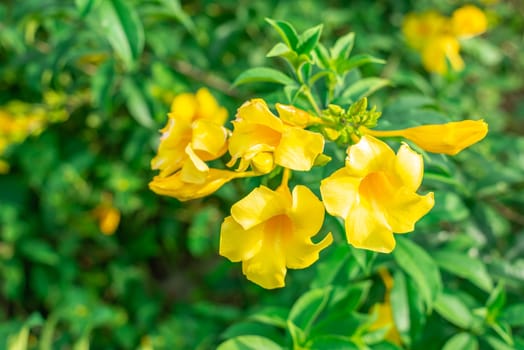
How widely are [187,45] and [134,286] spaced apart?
1.13 m

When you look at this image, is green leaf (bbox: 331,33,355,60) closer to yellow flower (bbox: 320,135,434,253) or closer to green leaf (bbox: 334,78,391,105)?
green leaf (bbox: 334,78,391,105)

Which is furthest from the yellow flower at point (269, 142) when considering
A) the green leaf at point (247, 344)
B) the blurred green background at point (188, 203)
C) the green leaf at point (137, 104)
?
the green leaf at point (137, 104)

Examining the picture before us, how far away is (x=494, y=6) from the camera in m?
3.33

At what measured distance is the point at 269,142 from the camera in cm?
117

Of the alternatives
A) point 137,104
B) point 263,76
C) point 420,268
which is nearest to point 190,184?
point 263,76

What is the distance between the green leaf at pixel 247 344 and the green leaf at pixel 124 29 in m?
0.85

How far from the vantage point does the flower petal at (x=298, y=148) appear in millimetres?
1097

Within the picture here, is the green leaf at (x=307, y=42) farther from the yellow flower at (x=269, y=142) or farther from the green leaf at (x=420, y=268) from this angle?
the green leaf at (x=420, y=268)

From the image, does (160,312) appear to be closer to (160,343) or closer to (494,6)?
(160,343)

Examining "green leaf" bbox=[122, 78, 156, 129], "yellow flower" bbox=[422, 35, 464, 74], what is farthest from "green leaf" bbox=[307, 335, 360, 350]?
"yellow flower" bbox=[422, 35, 464, 74]

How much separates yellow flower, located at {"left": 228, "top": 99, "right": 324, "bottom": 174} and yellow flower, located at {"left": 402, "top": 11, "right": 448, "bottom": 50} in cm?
184

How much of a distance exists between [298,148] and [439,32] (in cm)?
205

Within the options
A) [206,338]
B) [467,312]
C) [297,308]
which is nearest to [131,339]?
[206,338]

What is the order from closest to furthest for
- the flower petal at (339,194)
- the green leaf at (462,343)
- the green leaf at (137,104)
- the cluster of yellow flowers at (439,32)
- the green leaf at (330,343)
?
the flower petal at (339,194)
the green leaf at (330,343)
the green leaf at (462,343)
the green leaf at (137,104)
the cluster of yellow flowers at (439,32)
